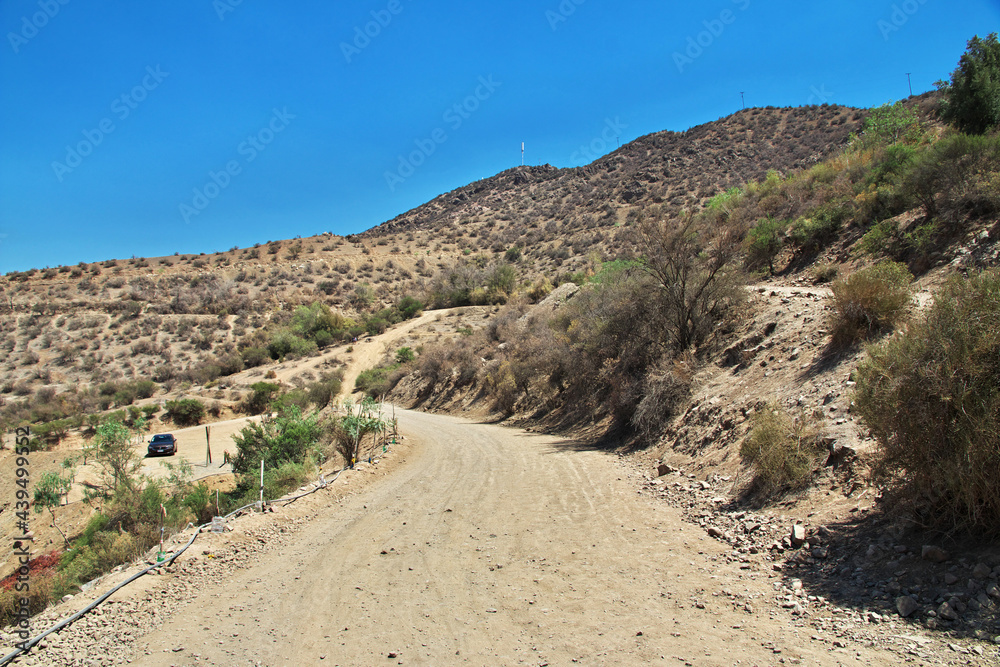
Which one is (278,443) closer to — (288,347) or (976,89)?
(976,89)

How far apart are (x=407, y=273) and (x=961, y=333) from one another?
69731 millimetres

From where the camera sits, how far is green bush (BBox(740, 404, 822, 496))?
680 centimetres

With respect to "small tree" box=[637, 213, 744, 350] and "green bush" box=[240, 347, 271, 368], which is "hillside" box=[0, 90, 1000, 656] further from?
"green bush" box=[240, 347, 271, 368]

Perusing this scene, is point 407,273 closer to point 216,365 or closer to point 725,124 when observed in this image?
point 216,365

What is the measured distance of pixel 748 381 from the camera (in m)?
11.0

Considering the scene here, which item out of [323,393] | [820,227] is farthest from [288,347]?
[820,227]

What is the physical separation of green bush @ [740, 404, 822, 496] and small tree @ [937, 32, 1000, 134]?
21.3 metres

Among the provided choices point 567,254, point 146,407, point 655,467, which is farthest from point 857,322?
point 567,254

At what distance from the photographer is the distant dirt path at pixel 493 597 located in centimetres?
443

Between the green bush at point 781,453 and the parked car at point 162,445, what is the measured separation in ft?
83.7

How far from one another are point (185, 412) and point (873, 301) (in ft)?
119

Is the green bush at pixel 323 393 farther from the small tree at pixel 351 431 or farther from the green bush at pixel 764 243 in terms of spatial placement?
the green bush at pixel 764 243

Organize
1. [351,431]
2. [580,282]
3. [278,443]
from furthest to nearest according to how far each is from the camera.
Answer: [580,282]
[351,431]
[278,443]

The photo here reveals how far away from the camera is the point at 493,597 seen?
18.5 feet
